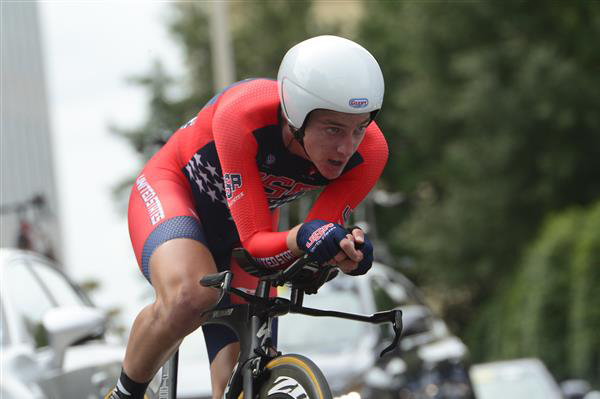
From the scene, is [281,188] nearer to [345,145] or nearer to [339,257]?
[345,145]

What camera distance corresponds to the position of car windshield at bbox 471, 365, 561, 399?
536 inches

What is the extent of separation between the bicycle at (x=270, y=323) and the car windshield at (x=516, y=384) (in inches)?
386

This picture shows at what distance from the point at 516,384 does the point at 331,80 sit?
34.5ft

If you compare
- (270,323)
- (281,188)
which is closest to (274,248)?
(270,323)

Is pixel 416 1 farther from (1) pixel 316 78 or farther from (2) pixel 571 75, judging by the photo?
(1) pixel 316 78

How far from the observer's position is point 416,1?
92.2 feet

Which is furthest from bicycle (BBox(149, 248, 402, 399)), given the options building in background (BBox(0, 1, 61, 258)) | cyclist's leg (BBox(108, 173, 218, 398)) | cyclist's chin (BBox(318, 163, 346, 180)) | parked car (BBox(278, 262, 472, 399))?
building in background (BBox(0, 1, 61, 258))

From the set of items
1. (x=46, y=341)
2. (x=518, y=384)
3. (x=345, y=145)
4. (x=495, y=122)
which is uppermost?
→ (x=345, y=145)

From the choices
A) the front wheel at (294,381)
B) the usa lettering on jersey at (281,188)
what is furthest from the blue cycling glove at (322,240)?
the usa lettering on jersey at (281,188)

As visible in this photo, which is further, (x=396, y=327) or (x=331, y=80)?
(x=396, y=327)

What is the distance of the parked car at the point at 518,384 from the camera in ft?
44.7

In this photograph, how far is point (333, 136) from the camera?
4.13 metres

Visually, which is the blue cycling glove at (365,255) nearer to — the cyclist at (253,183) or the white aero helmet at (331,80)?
the cyclist at (253,183)

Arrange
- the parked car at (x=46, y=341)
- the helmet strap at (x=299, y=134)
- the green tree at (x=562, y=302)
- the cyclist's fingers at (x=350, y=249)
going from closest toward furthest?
the cyclist's fingers at (x=350, y=249) < the helmet strap at (x=299, y=134) < the parked car at (x=46, y=341) < the green tree at (x=562, y=302)
